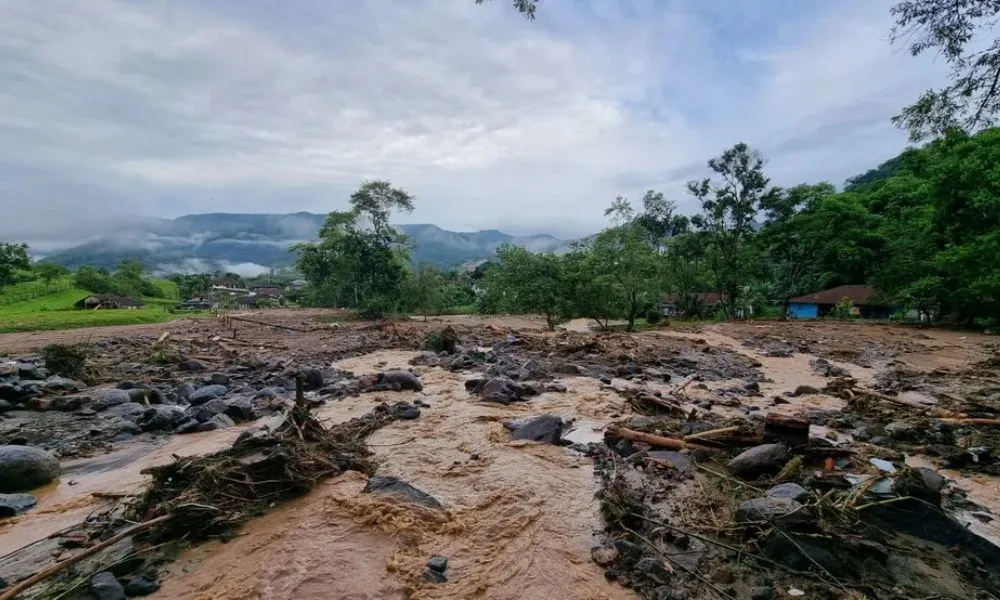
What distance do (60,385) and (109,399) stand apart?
1.77m

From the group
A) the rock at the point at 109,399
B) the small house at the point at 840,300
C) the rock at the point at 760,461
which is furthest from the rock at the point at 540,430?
the small house at the point at 840,300

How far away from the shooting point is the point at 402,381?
10.7 metres

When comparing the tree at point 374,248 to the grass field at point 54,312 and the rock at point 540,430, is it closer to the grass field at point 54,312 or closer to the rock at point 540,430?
the grass field at point 54,312

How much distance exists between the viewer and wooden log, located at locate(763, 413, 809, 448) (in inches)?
214

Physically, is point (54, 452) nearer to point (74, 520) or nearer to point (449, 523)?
point (74, 520)

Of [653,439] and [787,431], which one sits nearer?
[787,431]

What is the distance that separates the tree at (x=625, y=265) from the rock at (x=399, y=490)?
19.6m

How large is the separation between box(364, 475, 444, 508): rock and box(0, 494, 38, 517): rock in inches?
146

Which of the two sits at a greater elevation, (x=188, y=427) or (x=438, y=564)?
(x=438, y=564)

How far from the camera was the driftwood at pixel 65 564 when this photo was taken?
10.5 ft

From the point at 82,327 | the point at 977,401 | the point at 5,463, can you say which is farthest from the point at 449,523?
the point at 82,327

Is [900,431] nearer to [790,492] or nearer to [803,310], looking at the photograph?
[790,492]

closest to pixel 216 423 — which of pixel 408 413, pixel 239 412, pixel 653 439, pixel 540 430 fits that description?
pixel 239 412

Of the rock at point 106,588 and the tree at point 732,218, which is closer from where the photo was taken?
the rock at point 106,588
